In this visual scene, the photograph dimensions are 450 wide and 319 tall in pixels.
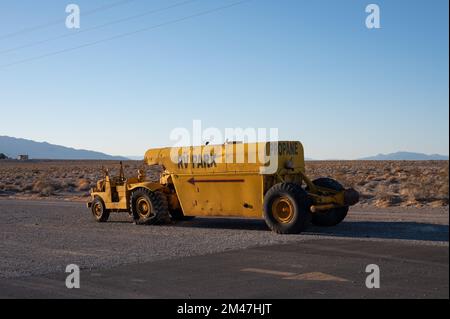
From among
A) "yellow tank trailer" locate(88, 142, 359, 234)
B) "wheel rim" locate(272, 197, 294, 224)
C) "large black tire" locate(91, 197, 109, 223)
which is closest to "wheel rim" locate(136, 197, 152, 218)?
"yellow tank trailer" locate(88, 142, 359, 234)

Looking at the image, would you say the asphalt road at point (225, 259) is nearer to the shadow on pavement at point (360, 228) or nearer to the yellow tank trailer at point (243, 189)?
the shadow on pavement at point (360, 228)

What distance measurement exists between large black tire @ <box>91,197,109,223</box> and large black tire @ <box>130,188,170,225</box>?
5.46 feet

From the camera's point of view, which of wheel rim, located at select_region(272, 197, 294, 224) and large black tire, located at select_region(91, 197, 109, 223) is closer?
wheel rim, located at select_region(272, 197, 294, 224)

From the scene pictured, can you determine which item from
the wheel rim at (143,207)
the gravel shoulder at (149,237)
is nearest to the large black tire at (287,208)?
the gravel shoulder at (149,237)

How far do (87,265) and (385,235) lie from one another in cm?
750

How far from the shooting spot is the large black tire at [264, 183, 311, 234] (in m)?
16.0

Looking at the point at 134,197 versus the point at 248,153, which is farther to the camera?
the point at 134,197

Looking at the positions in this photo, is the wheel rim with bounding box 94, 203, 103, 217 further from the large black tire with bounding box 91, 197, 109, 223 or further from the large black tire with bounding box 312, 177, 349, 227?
the large black tire with bounding box 312, 177, 349, 227

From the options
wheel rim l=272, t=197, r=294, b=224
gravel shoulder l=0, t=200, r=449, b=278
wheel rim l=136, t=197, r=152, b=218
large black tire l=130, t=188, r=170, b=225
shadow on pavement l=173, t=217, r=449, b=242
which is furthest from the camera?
wheel rim l=136, t=197, r=152, b=218

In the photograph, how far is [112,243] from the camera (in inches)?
Answer: 615

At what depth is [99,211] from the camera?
833 inches
